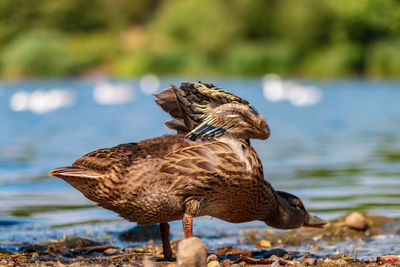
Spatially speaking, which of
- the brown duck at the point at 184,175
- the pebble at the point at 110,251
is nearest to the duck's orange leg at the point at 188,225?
the brown duck at the point at 184,175

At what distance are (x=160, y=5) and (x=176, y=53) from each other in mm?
60051

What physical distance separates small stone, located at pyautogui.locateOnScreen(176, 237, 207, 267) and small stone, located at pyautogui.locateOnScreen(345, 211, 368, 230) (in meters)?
3.39

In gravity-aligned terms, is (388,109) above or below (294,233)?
above

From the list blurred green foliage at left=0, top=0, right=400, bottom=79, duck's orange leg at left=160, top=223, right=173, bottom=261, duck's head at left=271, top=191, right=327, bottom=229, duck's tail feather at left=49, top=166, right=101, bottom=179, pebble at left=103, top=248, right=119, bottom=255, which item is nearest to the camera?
duck's tail feather at left=49, top=166, right=101, bottom=179

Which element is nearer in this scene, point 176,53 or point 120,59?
point 176,53

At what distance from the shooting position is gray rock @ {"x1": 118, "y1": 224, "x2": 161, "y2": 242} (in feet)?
23.7

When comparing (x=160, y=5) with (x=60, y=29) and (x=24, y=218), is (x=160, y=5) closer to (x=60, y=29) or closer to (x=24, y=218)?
(x=60, y=29)

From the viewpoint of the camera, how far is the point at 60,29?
292 ft

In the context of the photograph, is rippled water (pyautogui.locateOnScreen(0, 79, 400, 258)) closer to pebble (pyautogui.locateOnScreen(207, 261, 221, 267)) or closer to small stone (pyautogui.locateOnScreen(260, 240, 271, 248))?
small stone (pyautogui.locateOnScreen(260, 240, 271, 248))

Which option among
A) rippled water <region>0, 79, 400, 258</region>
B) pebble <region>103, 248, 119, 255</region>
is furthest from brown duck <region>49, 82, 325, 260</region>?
rippled water <region>0, 79, 400, 258</region>

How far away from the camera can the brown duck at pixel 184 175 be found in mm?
5160

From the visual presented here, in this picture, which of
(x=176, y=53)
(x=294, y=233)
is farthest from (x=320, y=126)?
(x=176, y=53)

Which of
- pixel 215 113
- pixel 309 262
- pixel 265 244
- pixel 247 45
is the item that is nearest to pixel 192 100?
pixel 215 113

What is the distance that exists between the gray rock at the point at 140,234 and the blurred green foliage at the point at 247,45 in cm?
4471
